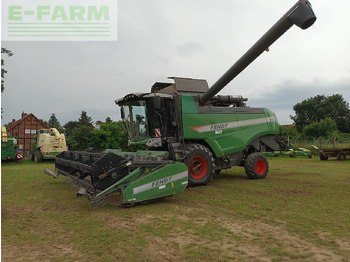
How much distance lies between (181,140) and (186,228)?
3.98 metres

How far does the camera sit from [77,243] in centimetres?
364

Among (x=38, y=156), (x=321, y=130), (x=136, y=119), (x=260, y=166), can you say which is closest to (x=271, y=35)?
(x=136, y=119)

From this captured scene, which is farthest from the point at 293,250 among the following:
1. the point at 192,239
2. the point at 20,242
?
the point at 20,242

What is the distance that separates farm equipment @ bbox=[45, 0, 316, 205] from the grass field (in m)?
0.43

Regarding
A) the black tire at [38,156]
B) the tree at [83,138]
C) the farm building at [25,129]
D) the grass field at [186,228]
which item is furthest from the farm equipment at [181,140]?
the farm building at [25,129]

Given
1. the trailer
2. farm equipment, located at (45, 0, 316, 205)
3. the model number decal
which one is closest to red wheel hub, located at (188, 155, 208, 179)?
farm equipment, located at (45, 0, 316, 205)

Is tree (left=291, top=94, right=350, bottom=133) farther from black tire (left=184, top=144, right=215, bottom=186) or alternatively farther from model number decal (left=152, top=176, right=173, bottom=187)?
model number decal (left=152, top=176, right=173, bottom=187)

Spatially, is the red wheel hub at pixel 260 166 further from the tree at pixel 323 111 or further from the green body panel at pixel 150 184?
the tree at pixel 323 111

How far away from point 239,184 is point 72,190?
4.36m

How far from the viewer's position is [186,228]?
4.16m

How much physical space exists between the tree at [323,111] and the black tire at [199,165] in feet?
180

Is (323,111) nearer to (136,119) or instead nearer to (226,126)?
(226,126)

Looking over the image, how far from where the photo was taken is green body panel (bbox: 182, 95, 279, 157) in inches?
321

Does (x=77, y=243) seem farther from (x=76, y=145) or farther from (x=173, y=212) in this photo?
(x=76, y=145)
